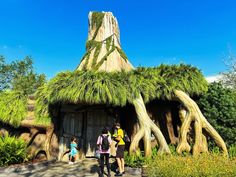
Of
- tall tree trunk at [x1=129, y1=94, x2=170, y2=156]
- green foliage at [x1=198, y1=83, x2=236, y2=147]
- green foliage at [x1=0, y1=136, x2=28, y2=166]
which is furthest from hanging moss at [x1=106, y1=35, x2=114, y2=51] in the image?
green foliage at [x1=0, y1=136, x2=28, y2=166]

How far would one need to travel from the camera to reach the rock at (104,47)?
Result: 603 inches

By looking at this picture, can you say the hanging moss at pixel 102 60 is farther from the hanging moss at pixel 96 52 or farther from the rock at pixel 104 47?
the hanging moss at pixel 96 52

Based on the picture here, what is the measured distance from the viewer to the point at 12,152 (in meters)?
11.9

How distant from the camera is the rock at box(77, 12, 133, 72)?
603 inches

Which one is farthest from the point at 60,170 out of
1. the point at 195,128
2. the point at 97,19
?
the point at 97,19

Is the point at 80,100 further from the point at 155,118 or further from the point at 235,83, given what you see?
the point at 235,83

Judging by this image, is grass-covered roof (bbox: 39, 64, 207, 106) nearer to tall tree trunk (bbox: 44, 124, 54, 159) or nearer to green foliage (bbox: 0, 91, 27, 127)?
tall tree trunk (bbox: 44, 124, 54, 159)

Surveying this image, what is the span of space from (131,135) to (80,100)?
2939mm

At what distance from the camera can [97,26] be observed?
1727 cm

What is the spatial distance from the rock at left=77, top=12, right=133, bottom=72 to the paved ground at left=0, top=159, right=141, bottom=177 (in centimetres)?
518

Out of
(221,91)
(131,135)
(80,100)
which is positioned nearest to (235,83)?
(221,91)

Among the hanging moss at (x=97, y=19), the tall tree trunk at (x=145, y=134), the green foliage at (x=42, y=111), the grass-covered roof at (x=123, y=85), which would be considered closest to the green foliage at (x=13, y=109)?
the green foliage at (x=42, y=111)

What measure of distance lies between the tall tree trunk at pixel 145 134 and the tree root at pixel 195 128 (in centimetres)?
70

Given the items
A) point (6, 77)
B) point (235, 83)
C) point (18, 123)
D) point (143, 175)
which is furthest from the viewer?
point (6, 77)
